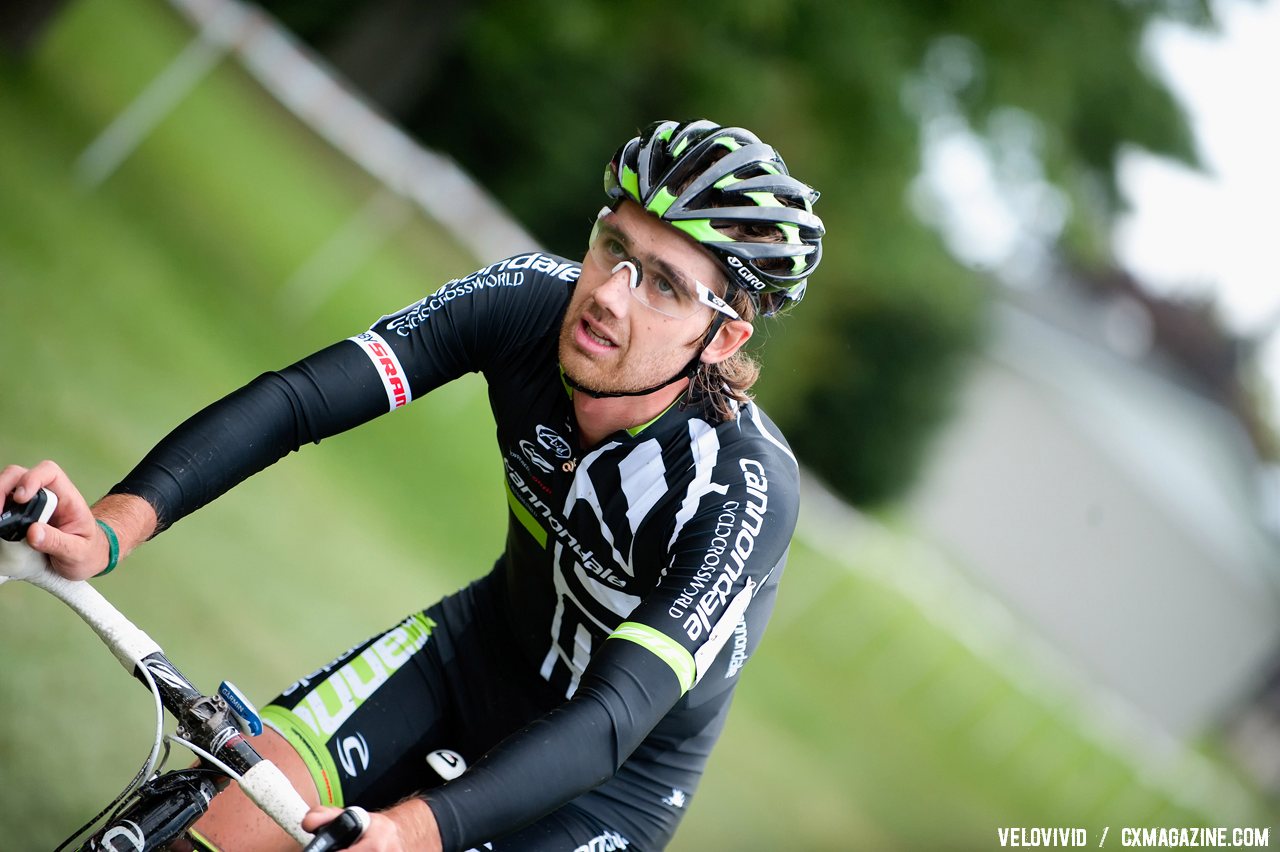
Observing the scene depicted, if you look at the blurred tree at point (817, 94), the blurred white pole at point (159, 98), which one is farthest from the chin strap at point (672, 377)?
the blurred tree at point (817, 94)

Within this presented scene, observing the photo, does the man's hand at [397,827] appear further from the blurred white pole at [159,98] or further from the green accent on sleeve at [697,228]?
the blurred white pole at [159,98]

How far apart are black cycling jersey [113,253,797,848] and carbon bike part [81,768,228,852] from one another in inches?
21.0

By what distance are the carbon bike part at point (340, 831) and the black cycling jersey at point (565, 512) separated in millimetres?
207

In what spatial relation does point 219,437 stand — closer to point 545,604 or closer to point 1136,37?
point 545,604

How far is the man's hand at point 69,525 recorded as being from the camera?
2320mm

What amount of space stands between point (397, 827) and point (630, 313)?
1.33 meters

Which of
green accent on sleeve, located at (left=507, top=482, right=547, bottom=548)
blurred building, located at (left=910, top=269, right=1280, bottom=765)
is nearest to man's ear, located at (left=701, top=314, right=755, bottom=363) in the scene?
green accent on sleeve, located at (left=507, top=482, right=547, bottom=548)

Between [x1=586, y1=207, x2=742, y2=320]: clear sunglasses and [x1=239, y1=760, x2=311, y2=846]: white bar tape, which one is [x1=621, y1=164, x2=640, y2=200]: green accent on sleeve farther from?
[x1=239, y1=760, x2=311, y2=846]: white bar tape

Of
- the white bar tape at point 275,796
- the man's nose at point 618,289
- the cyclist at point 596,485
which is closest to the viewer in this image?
the white bar tape at point 275,796

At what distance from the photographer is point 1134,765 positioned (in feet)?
53.7

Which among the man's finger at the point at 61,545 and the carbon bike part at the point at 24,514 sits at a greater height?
the carbon bike part at the point at 24,514

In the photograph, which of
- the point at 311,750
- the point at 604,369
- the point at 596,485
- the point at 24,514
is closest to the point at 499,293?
the point at 604,369

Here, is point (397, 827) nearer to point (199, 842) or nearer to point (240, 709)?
point (240, 709)

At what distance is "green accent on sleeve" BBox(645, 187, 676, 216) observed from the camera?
2.96 meters
